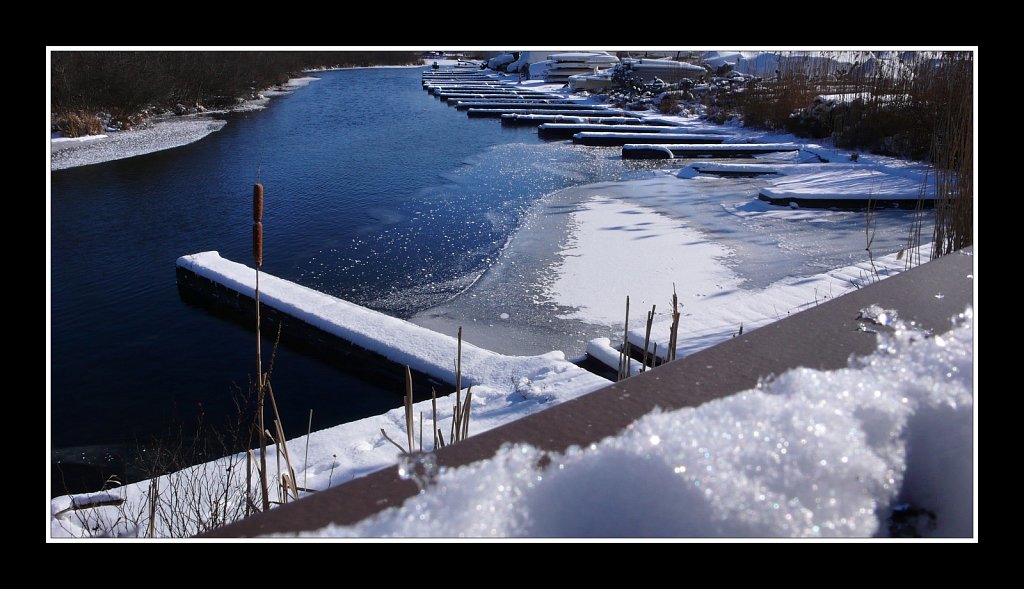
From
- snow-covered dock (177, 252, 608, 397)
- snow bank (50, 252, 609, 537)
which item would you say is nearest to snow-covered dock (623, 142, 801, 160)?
snow-covered dock (177, 252, 608, 397)

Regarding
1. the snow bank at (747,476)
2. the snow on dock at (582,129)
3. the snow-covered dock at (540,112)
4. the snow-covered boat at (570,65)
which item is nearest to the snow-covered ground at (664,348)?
the snow bank at (747,476)

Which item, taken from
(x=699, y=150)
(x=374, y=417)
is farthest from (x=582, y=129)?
(x=374, y=417)

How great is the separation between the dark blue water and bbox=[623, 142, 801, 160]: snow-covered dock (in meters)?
0.51

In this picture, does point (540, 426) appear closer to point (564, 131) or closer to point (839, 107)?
point (839, 107)

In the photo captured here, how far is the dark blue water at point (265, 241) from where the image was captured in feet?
13.4

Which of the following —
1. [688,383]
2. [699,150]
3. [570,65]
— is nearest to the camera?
[688,383]

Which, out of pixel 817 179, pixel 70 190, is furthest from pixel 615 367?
pixel 70 190

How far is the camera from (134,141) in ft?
37.4

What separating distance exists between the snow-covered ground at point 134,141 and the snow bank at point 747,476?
1015 cm

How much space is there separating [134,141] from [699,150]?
8563 mm

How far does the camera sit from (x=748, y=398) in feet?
2.89

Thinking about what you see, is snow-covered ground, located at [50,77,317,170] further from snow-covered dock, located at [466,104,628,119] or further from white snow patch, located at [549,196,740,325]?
white snow patch, located at [549,196,740,325]

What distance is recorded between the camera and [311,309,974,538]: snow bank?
716 millimetres

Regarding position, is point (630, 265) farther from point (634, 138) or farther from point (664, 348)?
point (634, 138)
